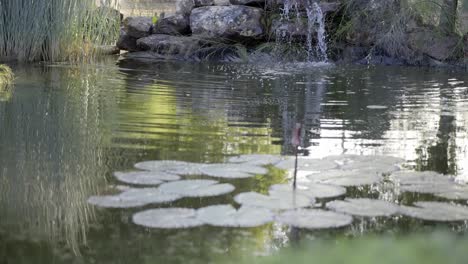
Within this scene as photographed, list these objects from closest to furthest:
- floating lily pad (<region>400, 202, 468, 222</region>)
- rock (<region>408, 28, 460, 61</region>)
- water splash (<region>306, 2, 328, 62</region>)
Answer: floating lily pad (<region>400, 202, 468, 222</region>) → rock (<region>408, 28, 460, 61</region>) → water splash (<region>306, 2, 328, 62</region>)

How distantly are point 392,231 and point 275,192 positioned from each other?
64cm

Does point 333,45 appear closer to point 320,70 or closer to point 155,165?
point 320,70

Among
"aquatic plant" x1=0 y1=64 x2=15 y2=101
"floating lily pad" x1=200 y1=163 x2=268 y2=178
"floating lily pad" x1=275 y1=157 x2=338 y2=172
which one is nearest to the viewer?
"floating lily pad" x1=200 y1=163 x2=268 y2=178

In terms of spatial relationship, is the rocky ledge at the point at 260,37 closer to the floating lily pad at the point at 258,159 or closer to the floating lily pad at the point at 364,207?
the floating lily pad at the point at 258,159

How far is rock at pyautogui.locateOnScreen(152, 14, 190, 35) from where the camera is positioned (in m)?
12.2

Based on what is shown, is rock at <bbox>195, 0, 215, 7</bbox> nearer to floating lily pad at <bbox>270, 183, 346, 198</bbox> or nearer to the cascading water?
the cascading water

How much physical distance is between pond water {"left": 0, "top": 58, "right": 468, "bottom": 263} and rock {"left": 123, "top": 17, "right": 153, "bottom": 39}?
9.72ft

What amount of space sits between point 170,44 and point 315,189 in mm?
8651

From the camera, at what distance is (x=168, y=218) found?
2865 millimetres

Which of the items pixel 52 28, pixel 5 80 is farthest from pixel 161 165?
pixel 52 28

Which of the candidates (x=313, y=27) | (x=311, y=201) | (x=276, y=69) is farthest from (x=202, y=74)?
(x=311, y=201)

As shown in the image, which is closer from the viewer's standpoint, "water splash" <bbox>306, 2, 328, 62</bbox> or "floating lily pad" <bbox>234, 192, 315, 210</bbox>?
"floating lily pad" <bbox>234, 192, 315, 210</bbox>

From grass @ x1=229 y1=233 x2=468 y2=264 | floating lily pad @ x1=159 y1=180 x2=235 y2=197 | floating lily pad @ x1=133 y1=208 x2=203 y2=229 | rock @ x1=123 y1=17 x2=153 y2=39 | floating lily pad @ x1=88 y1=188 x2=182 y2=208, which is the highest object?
rock @ x1=123 y1=17 x2=153 y2=39

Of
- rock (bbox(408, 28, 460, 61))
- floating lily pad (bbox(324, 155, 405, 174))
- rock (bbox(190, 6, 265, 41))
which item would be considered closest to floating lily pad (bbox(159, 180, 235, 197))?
floating lily pad (bbox(324, 155, 405, 174))
